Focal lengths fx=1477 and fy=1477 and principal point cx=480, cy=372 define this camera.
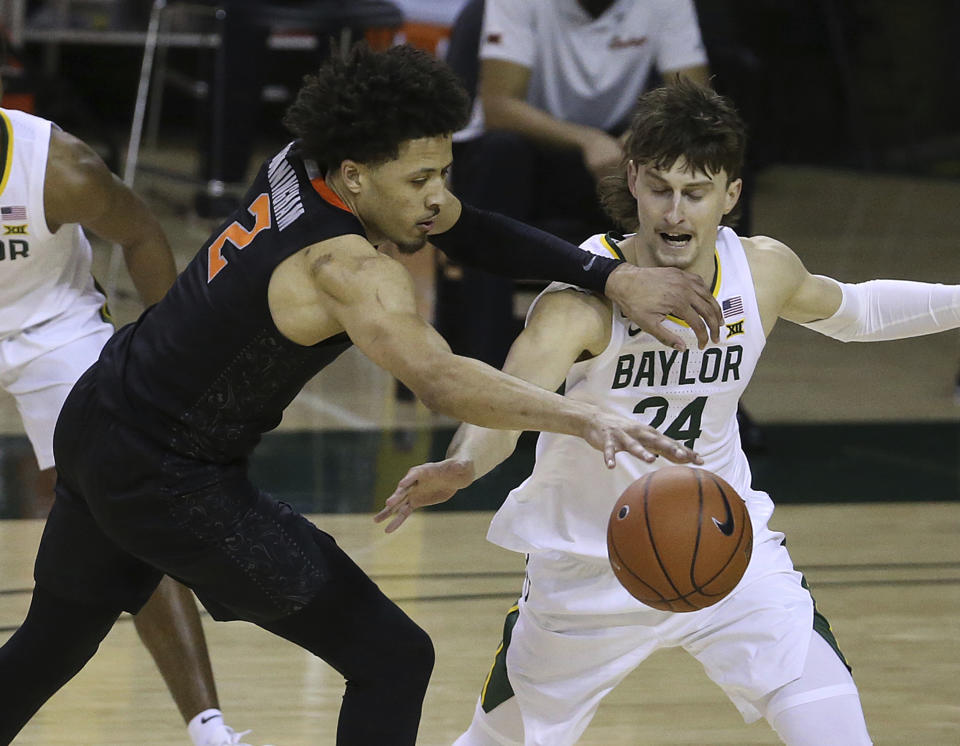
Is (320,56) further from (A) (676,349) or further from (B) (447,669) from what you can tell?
(A) (676,349)

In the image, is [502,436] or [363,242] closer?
[363,242]

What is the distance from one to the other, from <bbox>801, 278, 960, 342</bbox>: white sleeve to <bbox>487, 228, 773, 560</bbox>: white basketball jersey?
304 mm

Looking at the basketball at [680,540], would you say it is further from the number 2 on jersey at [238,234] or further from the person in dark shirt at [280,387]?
the number 2 on jersey at [238,234]

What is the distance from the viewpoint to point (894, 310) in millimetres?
3221

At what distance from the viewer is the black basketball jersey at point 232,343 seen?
2543mm

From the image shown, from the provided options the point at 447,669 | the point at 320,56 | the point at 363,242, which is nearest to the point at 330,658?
Result: the point at 363,242

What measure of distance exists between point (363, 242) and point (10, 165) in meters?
1.34

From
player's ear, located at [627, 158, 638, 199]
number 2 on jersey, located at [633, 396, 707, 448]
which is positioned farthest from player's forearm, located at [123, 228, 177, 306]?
number 2 on jersey, located at [633, 396, 707, 448]

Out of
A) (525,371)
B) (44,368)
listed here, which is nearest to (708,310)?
(525,371)

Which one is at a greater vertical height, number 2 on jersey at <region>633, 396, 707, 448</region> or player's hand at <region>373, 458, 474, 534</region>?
player's hand at <region>373, 458, 474, 534</region>

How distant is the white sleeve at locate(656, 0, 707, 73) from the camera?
5887 mm

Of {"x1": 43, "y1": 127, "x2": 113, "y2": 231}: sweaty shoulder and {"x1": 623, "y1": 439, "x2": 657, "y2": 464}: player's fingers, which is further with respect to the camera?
{"x1": 43, "y1": 127, "x2": 113, "y2": 231}: sweaty shoulder

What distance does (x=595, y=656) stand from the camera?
289 centimetres

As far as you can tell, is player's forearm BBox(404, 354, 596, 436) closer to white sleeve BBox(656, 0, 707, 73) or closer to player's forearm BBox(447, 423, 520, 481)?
player's forearm BBox(447, 423, 520, 481)
